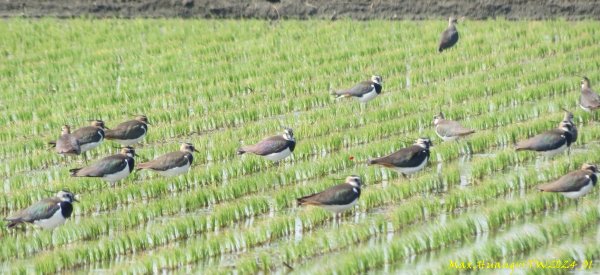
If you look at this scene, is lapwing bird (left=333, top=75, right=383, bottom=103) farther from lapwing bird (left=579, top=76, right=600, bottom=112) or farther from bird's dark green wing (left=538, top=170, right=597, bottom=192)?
bird's dark green wing (left=538, top=170, right=597, bottom=192)

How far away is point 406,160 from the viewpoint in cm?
1144

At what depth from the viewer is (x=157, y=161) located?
12.1 m

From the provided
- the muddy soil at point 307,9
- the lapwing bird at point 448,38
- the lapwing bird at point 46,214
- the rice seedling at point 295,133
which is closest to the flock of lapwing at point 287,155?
the lapwing bird at point 46,214

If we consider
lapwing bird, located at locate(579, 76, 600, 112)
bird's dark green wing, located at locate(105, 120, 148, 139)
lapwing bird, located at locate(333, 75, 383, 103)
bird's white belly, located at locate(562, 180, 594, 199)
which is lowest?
bird's white belly, located at locate(562, 180, 594, 199)

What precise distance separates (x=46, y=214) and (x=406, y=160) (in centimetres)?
351

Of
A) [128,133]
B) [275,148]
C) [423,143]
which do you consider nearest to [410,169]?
[423,143]

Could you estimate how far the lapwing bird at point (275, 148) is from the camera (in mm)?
12367

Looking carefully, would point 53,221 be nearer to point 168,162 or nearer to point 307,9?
point 168,162

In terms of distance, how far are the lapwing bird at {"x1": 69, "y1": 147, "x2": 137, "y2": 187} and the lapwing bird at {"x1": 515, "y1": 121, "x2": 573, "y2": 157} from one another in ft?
13.1

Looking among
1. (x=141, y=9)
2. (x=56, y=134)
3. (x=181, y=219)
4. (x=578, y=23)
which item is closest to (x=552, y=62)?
(x=578, y=23)

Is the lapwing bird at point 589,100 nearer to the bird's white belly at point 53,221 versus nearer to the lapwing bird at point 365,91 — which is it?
the lapwing bird at point 365,91

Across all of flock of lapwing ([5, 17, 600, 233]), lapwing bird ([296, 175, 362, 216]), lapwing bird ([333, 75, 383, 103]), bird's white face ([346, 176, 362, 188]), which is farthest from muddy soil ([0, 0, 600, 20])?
lapwing bird ([296, 175, 362, 216])

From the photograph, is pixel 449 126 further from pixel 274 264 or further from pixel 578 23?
pixel 578 23

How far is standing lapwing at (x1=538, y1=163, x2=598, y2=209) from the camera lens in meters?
10.1
